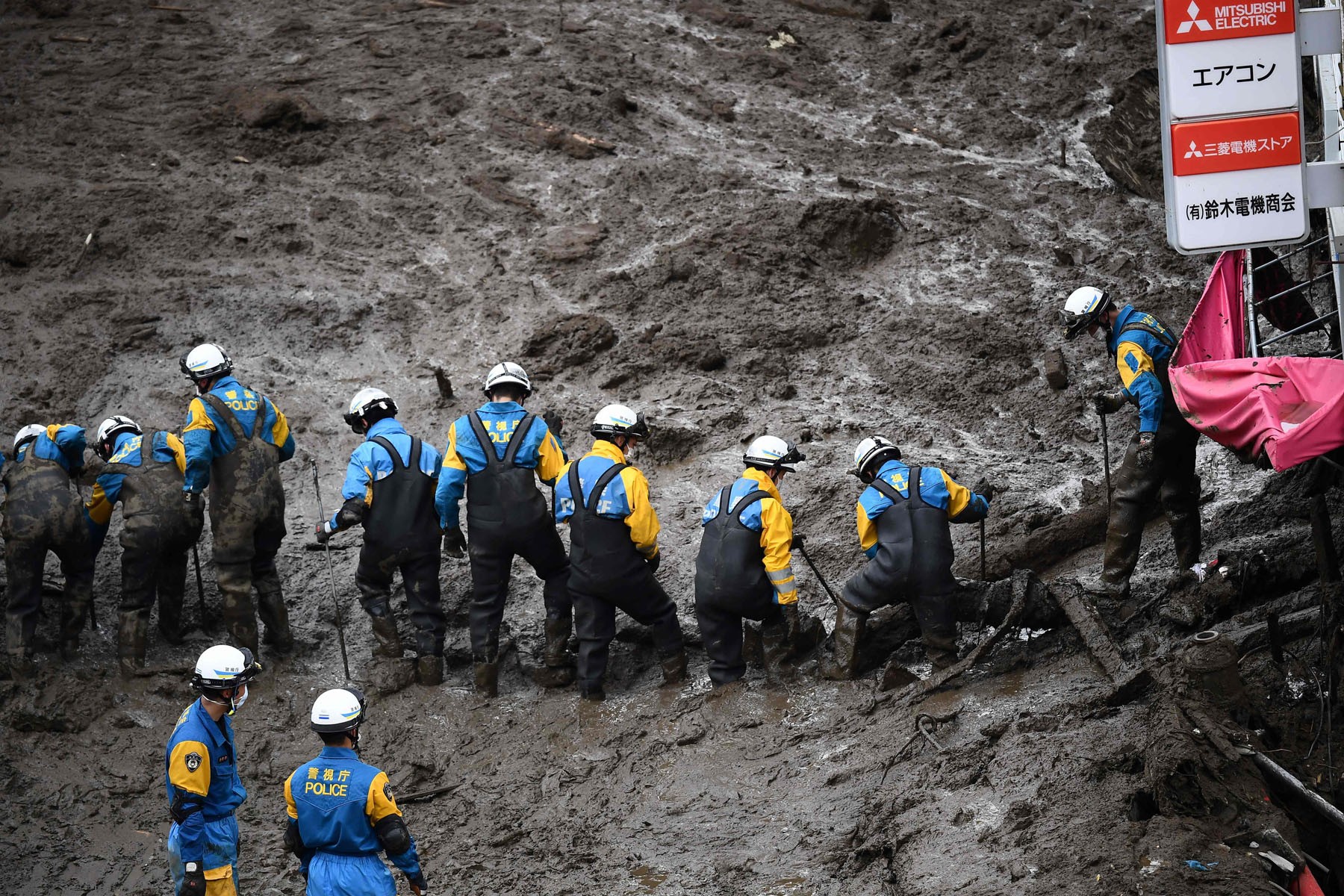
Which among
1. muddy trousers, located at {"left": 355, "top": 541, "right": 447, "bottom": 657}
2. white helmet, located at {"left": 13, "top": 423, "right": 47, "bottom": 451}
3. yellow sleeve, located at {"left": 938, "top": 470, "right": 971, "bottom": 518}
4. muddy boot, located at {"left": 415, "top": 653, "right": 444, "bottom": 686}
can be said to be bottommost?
muddy boot, located at {"left": 415, "top": 653, "right": 444, "bottom": 686}

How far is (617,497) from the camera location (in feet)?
26.8

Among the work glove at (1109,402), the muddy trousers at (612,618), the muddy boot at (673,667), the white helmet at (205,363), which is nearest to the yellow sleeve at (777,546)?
the muddy trousers at (612,618)

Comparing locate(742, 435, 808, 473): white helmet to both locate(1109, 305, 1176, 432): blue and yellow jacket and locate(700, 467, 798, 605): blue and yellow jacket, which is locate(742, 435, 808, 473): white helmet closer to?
locate(700, 467, 798, 605): blue and yellow jacket

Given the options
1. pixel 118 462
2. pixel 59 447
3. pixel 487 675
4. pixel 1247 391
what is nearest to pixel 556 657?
pixel 487 675

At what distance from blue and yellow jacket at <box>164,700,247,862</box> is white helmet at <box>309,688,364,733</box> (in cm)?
71

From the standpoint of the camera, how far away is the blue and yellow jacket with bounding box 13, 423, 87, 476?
9.08 metres

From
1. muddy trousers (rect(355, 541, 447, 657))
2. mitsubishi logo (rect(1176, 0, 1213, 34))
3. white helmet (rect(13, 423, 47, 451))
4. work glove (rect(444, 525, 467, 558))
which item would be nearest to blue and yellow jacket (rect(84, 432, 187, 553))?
white helmet (rect(13, 423, 47, 451))

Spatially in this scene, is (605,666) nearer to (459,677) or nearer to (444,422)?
(459,677)

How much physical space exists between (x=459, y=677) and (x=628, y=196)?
5765mm

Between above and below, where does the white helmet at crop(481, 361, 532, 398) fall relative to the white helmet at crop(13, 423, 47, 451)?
above

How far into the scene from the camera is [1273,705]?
6.47m

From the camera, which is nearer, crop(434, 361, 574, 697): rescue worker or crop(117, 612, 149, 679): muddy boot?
crop(434, 361, 574, 697): rescue worker

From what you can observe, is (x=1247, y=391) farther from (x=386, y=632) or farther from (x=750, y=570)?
(x=386, y=632)

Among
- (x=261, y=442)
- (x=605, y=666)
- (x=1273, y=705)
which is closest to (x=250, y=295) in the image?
(x=261, y=442)
